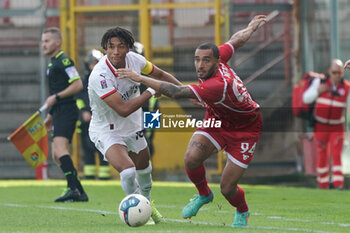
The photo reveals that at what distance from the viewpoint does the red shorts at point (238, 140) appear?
886cm

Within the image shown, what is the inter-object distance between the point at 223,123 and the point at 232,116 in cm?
17

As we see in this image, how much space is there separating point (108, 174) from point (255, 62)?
3636mm

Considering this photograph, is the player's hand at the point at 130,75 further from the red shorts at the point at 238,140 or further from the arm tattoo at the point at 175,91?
the red shorts at the point at 238,140

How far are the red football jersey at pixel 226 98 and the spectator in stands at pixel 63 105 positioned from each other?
11.5 ft

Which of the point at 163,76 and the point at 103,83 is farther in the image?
the point at 163,76

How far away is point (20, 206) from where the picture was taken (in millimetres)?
11828

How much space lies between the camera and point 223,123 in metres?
8.98

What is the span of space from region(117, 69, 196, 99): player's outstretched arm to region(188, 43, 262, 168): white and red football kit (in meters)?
0.17

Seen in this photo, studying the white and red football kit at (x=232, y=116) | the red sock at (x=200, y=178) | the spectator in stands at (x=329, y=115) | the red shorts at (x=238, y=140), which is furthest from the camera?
the spectator in stands at (x=329, y=115)

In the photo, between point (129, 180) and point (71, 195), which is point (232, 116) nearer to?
point (129, 180)

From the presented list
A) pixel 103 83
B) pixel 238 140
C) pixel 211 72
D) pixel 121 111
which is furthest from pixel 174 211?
pixel 211 72

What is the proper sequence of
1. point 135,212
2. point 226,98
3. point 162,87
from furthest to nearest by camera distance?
point 226,98, point 162,87, point 135,212

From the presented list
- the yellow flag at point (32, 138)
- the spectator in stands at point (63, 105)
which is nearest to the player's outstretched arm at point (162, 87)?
the spectator in stands at point (63, 105)

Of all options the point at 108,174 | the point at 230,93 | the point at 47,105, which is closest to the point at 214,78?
the point at 230,93
